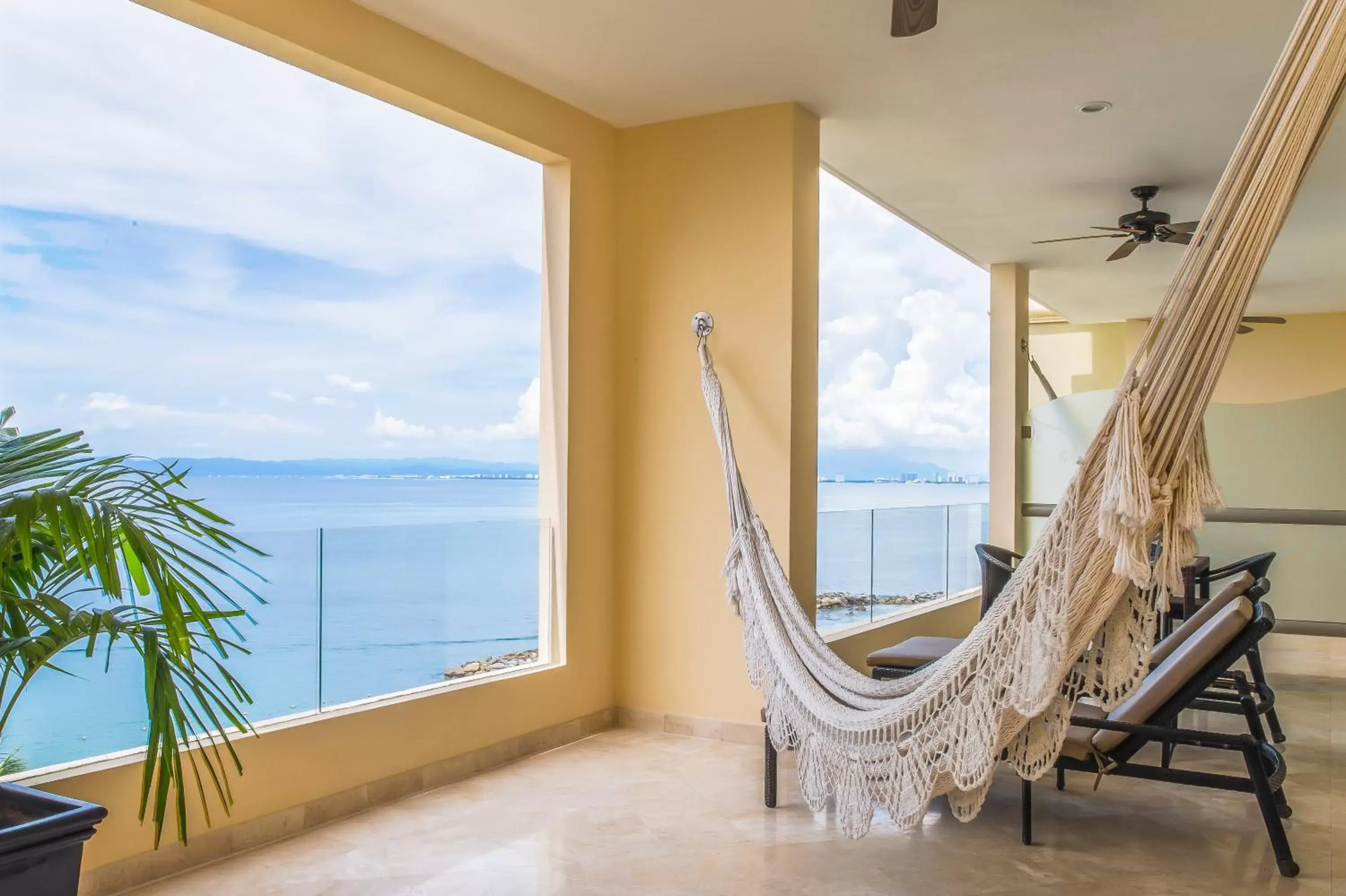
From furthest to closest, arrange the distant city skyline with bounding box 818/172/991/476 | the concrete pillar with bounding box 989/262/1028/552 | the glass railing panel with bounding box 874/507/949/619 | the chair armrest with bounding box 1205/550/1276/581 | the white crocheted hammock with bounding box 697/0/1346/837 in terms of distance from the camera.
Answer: the distant city skyline with bounding box 818/172/991/476 < the concrete pillar with bounding box 989/262/1028/552 < the glass railing panel with bounding box 874/507/949/619 < the chair armrest with bounding box 1205/550/1276/581 < the white crocheted hammock with bounding box 697/0/1346/837

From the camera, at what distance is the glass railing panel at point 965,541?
646 centimetres

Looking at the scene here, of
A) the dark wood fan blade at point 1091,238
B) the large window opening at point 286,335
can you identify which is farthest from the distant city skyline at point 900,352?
the large window opening at point 286,335

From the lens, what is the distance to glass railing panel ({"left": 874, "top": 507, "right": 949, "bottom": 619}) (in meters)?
5.48

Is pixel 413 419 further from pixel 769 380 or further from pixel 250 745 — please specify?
pixel 250 745

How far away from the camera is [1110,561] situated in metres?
2.13

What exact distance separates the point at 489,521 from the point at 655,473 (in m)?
0.76

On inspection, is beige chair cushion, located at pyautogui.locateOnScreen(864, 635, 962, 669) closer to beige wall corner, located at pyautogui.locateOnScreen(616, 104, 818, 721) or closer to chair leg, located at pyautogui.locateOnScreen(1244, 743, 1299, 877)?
beige wall corner, located at pyautogui.locateOnScreen(616, 104, 818, 721)

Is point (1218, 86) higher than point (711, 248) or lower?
higher

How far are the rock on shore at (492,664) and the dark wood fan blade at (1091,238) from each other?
145 inches

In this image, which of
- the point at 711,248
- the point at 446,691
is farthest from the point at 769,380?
the point at 446,691

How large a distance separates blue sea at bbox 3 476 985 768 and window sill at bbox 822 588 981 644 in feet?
0.53

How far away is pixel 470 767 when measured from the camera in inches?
140

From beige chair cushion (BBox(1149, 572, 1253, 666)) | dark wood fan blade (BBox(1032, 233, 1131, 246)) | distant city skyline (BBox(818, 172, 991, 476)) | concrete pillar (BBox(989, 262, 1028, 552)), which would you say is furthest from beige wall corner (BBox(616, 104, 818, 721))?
concrete pillar (BBox(989, 262, 1028, 552))

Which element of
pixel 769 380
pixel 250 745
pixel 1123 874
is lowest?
pixel 1123 874
